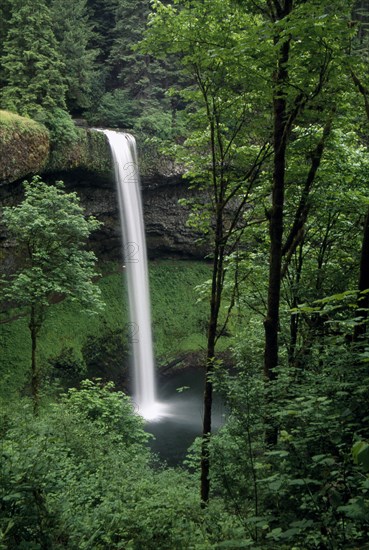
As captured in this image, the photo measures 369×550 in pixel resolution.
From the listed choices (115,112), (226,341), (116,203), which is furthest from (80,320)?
(115,112)

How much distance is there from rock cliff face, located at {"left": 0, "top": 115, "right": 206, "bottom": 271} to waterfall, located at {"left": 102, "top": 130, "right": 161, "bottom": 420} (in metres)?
0.66

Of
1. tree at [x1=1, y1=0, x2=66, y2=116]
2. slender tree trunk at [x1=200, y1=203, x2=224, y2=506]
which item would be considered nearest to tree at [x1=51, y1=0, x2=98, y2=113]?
tree at [x1=1, y1=0, x2=66, y2=116]

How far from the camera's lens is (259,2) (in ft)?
16.3

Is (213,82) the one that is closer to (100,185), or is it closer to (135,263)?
(100,185)

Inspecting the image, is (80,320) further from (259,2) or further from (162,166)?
(259,2)

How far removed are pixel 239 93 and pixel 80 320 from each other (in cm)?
1562

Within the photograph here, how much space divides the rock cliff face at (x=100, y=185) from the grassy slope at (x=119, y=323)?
125 cm

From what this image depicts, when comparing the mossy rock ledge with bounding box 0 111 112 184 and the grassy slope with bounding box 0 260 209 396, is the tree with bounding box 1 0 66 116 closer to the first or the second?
the mossy rock ledge with bounding box 0 111 112 184

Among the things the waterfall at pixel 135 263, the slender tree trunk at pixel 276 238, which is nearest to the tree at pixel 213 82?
the slender tree trunk at pixel 276 238

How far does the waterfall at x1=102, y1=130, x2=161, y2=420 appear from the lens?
19141 millimetres

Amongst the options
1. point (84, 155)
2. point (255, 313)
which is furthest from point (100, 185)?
point (255, 313)

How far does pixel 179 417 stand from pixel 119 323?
5.66 meters

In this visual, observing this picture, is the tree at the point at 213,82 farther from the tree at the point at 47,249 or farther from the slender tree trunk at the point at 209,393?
the tree at the point at 47,249

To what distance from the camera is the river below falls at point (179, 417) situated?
13.9 m
